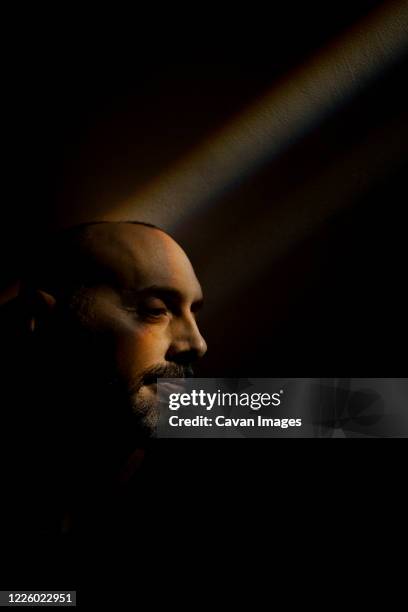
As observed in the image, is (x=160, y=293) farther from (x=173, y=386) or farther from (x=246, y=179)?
(x=246, y=179)

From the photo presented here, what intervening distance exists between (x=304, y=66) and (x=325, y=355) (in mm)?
593

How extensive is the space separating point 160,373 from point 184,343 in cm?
6

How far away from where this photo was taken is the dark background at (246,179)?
105 centimetres

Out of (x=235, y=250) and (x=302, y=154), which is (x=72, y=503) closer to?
(x=235, y=250)

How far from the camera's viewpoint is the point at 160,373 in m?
0.78

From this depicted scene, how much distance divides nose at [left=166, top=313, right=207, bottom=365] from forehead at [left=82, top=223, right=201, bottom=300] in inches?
1.7

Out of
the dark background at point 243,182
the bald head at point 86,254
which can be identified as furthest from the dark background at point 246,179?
the bald head at point 86,254

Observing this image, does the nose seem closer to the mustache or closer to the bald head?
the mustache

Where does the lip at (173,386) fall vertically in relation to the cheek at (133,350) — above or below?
below

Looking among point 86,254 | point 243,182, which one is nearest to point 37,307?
point 86,254

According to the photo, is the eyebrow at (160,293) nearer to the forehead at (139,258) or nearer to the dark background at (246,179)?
the forehead at (139,258)

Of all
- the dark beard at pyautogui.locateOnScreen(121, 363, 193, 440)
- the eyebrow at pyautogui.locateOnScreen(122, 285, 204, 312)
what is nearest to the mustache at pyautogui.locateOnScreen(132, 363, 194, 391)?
the dark beard at pyautogui.locateOnScreen(121, 363, 193, 440)

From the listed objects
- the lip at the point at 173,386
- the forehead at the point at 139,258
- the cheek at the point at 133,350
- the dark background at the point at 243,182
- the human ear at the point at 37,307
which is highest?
the dark background at the point at 243,182

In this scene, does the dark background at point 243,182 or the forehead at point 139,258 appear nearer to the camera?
the forehead at point 139,258
